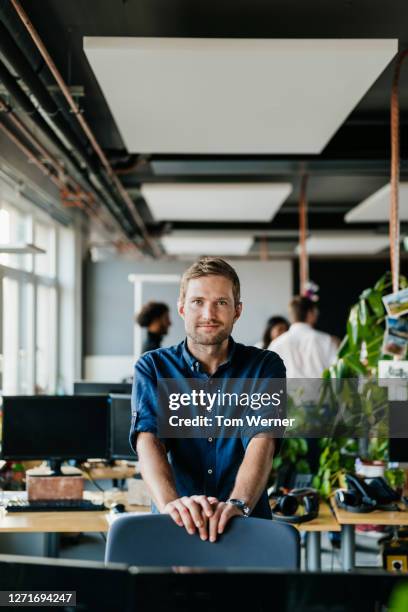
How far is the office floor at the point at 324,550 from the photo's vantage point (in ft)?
17.4

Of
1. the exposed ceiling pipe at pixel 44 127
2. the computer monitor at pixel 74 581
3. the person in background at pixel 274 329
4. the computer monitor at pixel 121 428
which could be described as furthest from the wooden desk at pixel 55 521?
the person in background at pixel 274 329

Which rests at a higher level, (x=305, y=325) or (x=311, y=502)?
(x=305, y=325)

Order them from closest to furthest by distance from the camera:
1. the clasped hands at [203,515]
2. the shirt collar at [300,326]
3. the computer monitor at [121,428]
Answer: the clasped hands at [203,515] → the computer monitor at [121,428] → the shirt collar at [300,326]

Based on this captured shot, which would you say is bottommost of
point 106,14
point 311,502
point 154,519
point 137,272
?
point 311,502

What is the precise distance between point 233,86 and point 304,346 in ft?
9.19

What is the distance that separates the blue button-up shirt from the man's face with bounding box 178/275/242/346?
120 millimetres

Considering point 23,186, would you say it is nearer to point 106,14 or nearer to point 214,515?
point 106,14

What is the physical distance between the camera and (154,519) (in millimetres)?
1729

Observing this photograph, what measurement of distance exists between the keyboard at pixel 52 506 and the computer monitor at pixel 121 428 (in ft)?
1.37

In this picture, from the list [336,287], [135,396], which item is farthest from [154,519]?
[336,287]

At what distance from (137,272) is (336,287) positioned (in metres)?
5.24

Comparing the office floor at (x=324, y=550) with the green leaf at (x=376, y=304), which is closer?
the green leaf at (x=376, y=304)

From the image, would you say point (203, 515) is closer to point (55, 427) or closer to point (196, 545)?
point (196, 545)

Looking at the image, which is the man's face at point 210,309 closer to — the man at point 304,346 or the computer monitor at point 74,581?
the computer monitor at point 74,581
